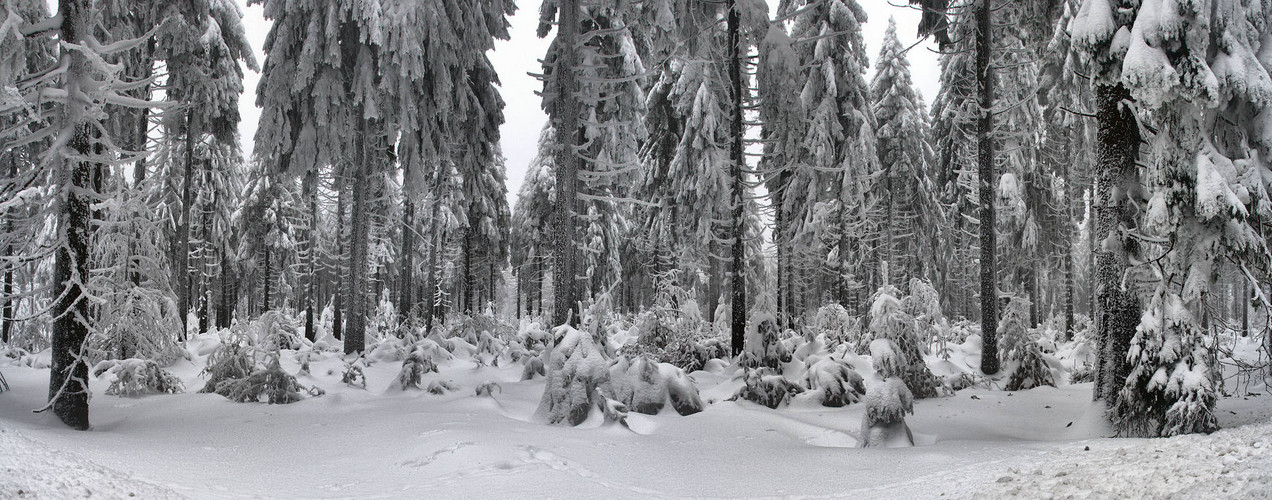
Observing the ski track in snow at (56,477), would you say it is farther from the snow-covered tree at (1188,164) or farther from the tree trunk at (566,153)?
the snow-covered tree at (1188,164)

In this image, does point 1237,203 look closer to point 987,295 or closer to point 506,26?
point 987,295

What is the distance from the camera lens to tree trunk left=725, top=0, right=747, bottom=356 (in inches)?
526

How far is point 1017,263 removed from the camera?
2536 centimetres

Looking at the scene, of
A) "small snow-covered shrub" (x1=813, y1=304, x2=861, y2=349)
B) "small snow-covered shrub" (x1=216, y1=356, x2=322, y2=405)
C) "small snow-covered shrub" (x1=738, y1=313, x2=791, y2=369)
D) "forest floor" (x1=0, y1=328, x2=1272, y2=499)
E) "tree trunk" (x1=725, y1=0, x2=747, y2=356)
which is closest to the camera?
"forest floor" (x1=0, y1=328, x2=1272, y2=499)

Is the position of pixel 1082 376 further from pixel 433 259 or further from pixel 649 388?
pixel 433 259

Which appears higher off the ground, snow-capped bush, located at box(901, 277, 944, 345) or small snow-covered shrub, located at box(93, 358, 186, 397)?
snow-capped bush, located at box(901, 277, 944, 345)

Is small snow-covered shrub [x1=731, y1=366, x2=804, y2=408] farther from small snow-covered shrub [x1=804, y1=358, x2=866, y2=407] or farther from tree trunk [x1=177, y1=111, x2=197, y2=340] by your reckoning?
tree trunk [x1=177, y1=111, x2=197, y2=340]

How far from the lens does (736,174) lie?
13.4 metres

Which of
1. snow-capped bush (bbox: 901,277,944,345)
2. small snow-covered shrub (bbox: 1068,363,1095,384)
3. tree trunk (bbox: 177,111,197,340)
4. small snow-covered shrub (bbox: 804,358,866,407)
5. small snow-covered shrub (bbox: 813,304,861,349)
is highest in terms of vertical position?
tree trunk (bbox: 177,111,197,340)

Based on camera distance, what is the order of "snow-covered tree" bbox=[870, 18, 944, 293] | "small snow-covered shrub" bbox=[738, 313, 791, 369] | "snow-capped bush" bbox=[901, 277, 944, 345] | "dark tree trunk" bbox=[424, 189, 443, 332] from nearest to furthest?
"small snow-covered shrub" bbox=[738, 313, 791, 369], "snow-capped bush" bbox=[901, 277, 944, 345], "dark tree trunk" bbox=[424, 189, 443, 332], "snow-covered tree" bbox=[870, 18, 944, 293]

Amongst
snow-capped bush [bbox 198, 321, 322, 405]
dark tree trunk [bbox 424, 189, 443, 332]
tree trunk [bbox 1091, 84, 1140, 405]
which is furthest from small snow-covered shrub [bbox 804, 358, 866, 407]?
dark tree trunk [bbox 424, 189, 443, 332]

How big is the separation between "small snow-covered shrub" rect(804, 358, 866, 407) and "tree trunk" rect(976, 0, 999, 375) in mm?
3949

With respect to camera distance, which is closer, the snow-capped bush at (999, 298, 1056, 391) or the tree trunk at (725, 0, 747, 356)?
the snow-capped bush at (999, 298, 1056, 391)

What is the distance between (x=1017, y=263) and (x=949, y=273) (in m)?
10.8
